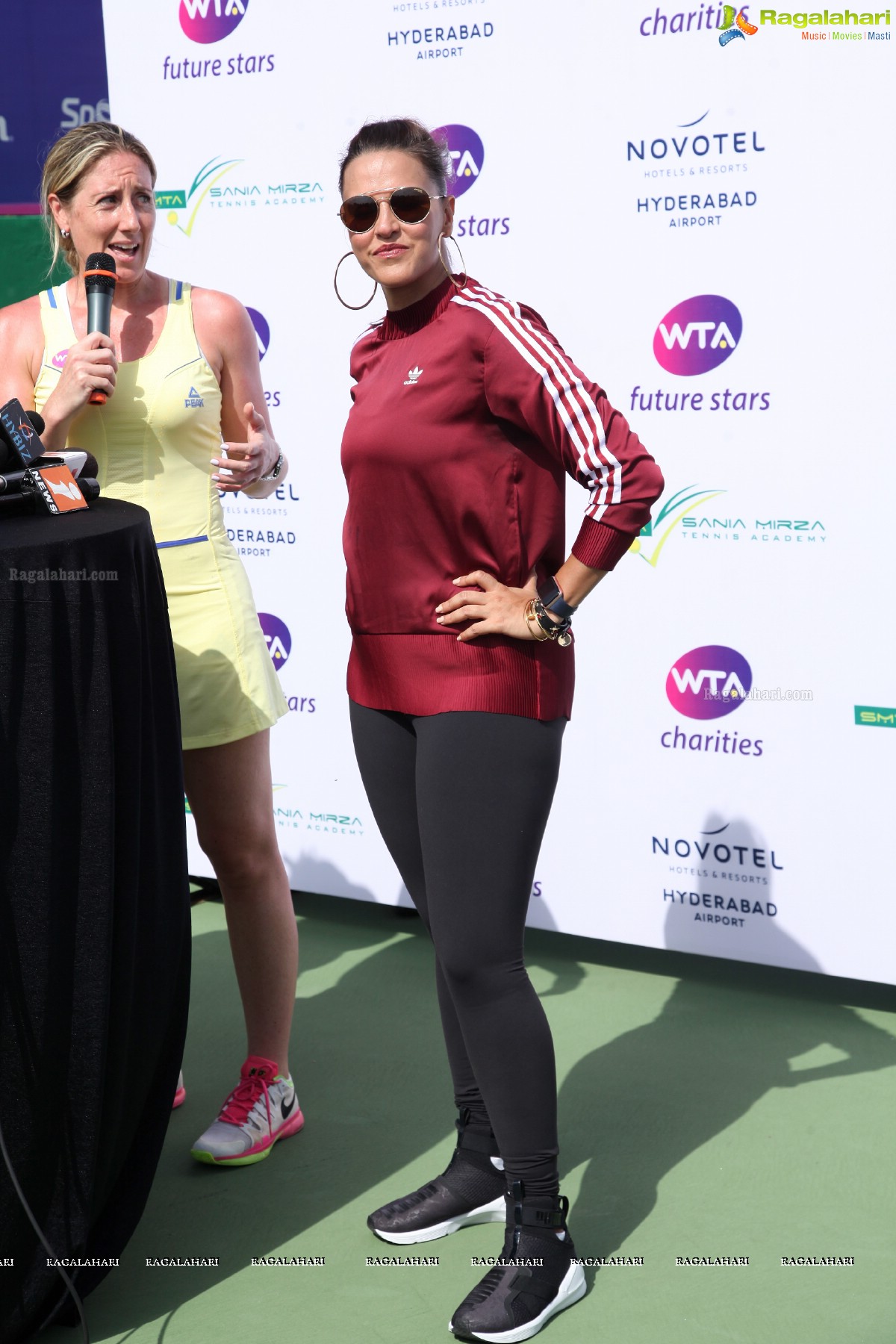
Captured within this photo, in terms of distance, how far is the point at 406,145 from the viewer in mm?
2018

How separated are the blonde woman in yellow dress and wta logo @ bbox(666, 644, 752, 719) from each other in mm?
1196

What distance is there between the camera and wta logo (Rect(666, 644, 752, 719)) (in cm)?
327

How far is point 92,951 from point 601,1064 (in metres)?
1.44

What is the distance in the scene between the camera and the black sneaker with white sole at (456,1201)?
2.30 meters

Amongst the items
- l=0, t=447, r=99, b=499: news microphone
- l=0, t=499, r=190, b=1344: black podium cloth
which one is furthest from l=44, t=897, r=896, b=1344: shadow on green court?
l=0, t=447, r=99, b=499: news microphone

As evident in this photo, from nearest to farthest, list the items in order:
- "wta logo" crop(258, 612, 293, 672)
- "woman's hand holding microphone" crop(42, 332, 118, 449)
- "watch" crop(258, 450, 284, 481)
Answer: "woman's hand holding microphone" crop(42, 332, 118, 449), "watch" crop(258, 450, 284, 481), "wta logo" crop(258, 612, 293, 672)

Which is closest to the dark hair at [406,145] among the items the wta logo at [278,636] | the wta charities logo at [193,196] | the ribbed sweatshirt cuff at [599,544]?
the ribbed sweatshirt cuff at [599,544]

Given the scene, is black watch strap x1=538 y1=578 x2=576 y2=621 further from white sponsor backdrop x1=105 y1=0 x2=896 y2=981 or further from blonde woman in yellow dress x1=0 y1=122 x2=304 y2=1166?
white sponsor backdrop x1=105 y1=0 x2=896 y2=981

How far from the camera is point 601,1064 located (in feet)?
9.83

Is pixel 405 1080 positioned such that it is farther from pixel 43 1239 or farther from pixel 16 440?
pixel 16 440

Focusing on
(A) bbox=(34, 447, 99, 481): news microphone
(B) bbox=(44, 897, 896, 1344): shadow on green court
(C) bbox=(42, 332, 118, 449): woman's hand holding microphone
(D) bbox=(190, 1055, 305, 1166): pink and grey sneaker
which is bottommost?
(B) bbox=(44, 897, 896, 1344): shadow on green court

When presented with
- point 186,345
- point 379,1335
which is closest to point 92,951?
point 379,1335

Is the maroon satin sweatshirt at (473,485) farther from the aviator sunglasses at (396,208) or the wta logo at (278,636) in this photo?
the wta logo at (278,636)

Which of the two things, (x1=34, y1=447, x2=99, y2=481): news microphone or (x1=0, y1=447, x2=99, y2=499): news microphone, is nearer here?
(x1=0, y1=447, x2=99, y2=499): news microphone
